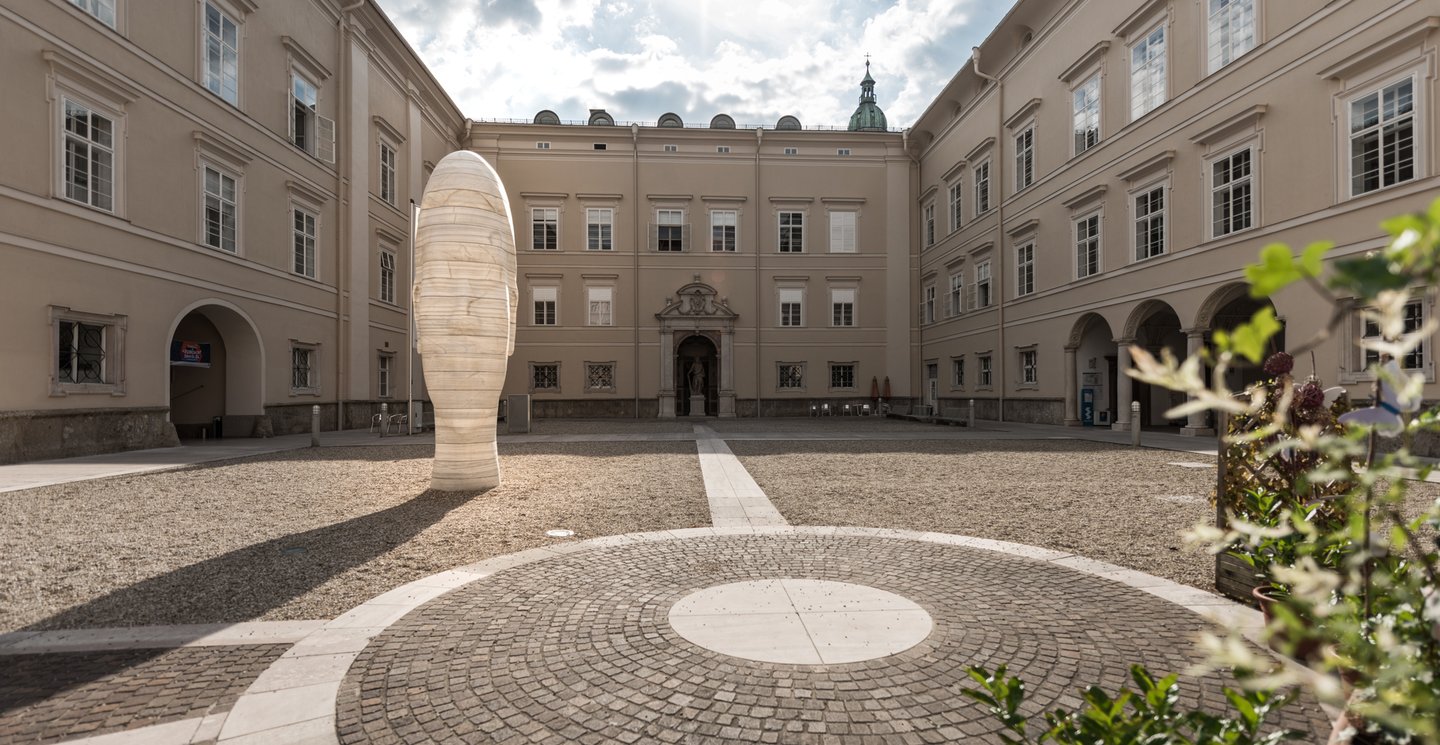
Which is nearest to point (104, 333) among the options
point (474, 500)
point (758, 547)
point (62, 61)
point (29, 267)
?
point (29, 267)

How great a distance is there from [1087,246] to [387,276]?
24167 millimetres

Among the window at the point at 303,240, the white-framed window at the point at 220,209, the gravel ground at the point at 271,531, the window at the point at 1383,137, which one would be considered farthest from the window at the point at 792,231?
the gravel ground at the point at 271,531

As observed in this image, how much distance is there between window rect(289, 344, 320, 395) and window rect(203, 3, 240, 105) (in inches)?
271

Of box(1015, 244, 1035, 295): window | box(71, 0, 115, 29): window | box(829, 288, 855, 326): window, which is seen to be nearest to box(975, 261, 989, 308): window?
box(1015, 244, 1035, 295): window

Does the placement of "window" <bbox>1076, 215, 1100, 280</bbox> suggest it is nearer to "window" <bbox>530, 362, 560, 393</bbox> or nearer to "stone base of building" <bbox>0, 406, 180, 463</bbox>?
"window" <bbox>530, 362, 560, 393</bbox>

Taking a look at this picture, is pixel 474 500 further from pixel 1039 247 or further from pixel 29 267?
pixel 1039 247

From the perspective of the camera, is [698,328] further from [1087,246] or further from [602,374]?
[1087,246]

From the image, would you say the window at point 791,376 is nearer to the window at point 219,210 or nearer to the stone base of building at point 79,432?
the window at point 219,210

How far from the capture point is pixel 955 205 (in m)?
29.9

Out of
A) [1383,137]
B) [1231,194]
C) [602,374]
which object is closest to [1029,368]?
[1231,194]

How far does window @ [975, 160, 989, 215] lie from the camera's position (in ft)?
88.7

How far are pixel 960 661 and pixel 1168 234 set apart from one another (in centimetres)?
1851

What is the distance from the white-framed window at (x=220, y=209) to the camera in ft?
54.7

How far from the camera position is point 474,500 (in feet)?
28.0
